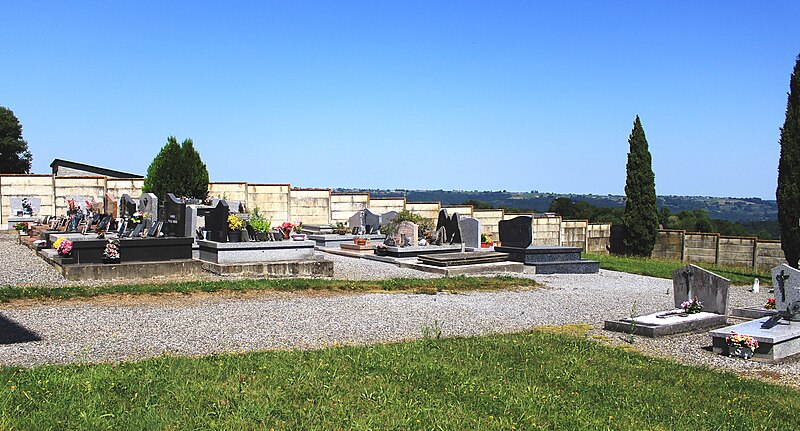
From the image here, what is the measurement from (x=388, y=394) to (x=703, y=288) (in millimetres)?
7276

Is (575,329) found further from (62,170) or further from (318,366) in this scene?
(62,170)

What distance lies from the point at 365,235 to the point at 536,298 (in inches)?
425

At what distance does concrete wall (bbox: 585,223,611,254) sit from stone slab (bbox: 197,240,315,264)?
18822 millimetres

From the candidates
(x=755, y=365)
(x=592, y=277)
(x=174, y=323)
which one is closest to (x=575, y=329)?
(x=755, y=365)

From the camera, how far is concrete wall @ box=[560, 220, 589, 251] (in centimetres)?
3086

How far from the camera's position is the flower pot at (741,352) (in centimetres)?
869

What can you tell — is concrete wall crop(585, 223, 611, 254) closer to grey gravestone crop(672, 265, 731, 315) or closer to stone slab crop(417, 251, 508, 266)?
stone slab crop(417, 251, 508, 266)

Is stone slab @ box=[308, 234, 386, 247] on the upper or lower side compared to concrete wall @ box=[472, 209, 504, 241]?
lower

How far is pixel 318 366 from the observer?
6.73 m

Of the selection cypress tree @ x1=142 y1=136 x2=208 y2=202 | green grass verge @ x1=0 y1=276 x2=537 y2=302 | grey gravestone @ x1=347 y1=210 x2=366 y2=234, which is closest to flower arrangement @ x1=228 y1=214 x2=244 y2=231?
green grass verge @ x1=0 y1=276 x2=537 y2=302

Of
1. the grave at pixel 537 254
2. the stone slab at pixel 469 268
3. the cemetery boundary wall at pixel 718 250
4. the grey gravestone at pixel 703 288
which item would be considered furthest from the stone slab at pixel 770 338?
the cemetery boundary wall at pixel 718 250

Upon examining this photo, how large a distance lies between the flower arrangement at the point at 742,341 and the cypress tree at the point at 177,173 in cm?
1882

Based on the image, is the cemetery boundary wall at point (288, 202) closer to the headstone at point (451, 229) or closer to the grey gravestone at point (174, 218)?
the headstone at point (451, 229)

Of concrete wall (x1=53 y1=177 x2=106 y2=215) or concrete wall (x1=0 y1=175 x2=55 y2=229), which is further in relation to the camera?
concrete wall (x1=53 y1=177 x2=106 y2=215)
